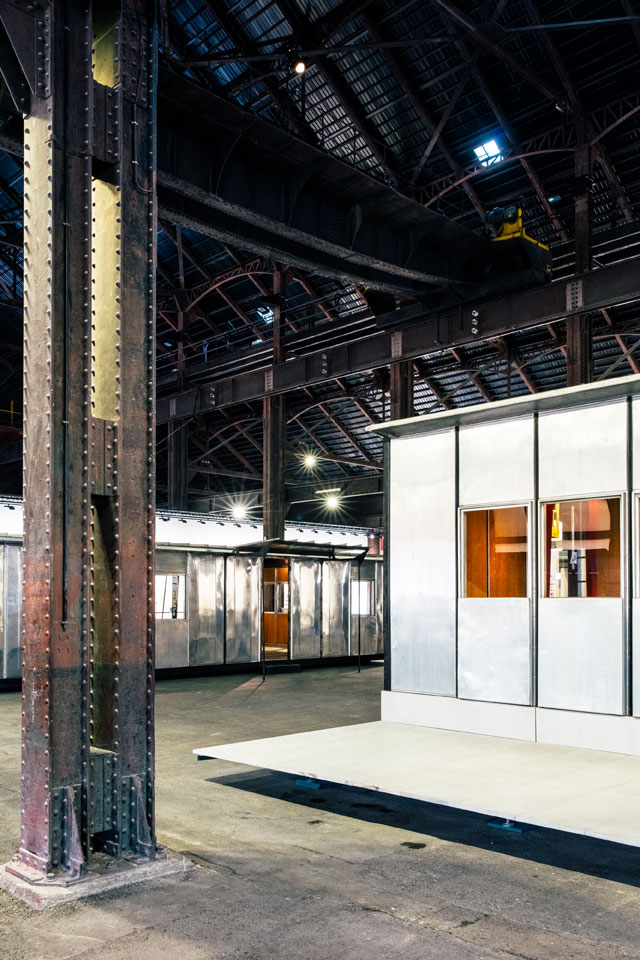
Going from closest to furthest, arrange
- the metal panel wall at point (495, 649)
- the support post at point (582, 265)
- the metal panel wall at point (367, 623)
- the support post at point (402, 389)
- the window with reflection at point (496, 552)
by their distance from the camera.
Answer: the metal panel wall at point (495, 649)
the window with reflection at point (496, 552)
the support post at point (582, 265)
the support post at point (402, 389)
the metal panel wall at point (367, 623)

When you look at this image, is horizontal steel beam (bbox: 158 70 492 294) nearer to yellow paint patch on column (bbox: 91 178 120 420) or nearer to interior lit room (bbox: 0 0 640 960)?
interior lit room (bbox: 0 0 640 960)

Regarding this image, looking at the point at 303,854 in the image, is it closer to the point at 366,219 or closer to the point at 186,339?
Answer: the point at 366,219

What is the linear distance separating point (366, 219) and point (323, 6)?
6.42m

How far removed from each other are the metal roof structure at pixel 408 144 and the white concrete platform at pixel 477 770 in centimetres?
977

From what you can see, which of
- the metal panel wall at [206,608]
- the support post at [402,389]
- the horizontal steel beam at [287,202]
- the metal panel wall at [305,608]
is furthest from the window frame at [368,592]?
the horizontal steel beam at [287,202]

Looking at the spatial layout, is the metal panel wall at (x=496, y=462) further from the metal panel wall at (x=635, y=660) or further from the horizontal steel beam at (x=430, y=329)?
the horizontal steel beam at (x=430, y=329)

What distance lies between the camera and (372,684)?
67.1 ft

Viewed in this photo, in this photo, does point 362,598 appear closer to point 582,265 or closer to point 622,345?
point 622,345

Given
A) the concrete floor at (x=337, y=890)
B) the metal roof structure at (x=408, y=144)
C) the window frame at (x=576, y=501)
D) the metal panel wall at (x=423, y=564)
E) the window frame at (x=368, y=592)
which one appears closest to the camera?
the concrete floor at (x=337, y=890)

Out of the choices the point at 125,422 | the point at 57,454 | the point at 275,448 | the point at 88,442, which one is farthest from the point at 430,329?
the point at 57,454

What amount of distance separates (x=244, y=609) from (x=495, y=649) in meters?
12.6

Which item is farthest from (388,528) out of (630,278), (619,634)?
(630,278)

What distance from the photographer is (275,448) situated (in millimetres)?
27828

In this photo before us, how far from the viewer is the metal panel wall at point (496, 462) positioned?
37.3ft
